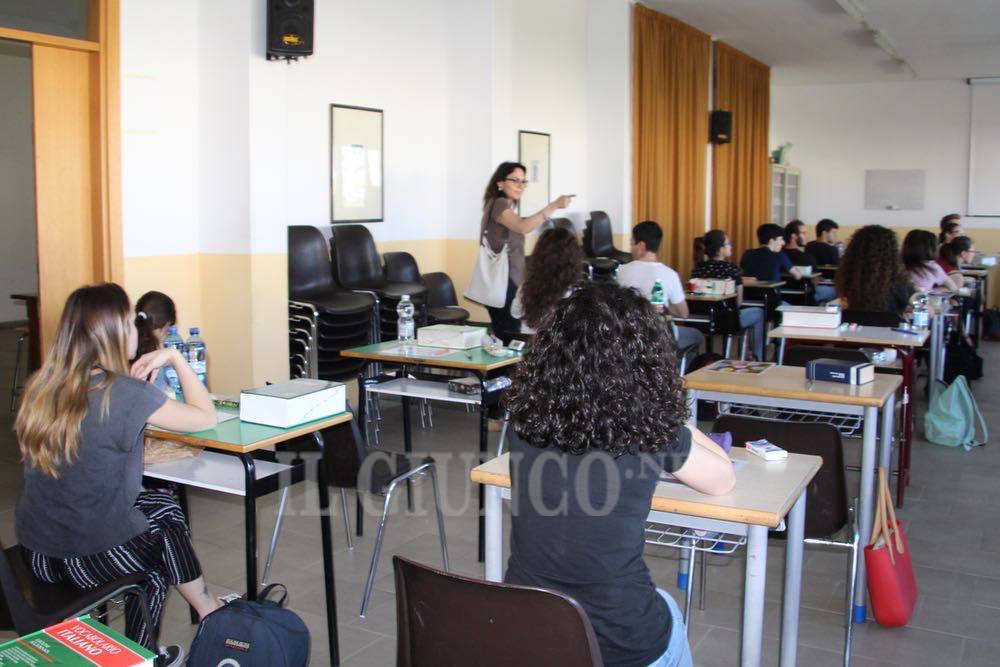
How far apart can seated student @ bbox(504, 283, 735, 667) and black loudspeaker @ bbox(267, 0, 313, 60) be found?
3795mm

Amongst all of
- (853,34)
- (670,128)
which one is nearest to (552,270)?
(670,128)

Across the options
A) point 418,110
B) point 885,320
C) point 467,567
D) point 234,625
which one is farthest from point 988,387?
point 234,625

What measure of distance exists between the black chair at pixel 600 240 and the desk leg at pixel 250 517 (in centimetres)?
620

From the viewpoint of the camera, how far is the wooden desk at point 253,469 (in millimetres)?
2535

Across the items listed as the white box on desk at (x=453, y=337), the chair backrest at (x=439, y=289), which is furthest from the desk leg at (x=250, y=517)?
the chair backrest at (x=439, y=289)

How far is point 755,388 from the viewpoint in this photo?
3244 mm

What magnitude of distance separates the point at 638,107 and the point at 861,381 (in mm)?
6344

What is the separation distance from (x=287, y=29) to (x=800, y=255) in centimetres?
544

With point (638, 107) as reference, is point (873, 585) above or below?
below

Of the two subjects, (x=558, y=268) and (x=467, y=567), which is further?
(x=558, y=268)

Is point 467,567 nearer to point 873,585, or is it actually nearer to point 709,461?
point 873,585

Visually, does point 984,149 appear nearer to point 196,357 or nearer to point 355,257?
point 355,257

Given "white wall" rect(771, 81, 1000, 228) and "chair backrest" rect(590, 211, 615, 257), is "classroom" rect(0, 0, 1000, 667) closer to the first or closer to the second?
"chair backrest" rect(590, 211, 615, 257)

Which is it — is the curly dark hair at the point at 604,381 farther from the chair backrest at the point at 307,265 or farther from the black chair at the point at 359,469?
the chair backrest at the point at 307,265
